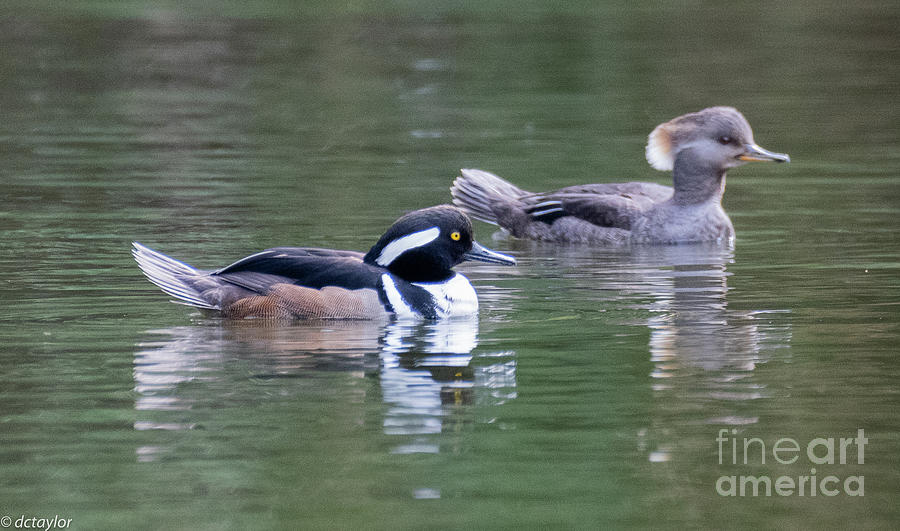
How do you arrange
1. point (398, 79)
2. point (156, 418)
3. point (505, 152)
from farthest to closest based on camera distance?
point (398, 79), point (505, 152), point (156, 418)

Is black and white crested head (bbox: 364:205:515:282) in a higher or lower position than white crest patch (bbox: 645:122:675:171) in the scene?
lower

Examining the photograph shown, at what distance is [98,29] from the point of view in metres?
32.8

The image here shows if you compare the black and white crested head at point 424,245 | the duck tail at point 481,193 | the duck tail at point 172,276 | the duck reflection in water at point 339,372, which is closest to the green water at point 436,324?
the duck reflection in water at point 339,372

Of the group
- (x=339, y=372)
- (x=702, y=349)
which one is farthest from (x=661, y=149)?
(x=339, y=372)

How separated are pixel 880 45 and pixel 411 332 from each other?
74.2 feet

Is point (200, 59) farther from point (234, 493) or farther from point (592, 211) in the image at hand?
point (234, 493)

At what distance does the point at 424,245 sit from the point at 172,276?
166 cm

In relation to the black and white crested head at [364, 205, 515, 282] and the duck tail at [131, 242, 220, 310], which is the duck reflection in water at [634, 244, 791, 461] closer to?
the black and white crested head at [364, 205, 515, 282]

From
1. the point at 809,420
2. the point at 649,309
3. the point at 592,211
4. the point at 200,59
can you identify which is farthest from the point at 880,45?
the point at 809,420

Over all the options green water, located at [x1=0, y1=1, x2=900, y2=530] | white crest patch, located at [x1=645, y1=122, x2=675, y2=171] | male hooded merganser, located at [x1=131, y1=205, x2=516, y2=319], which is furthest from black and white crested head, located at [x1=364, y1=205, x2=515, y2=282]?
white crest patch, located at [x1=645, y1=122, x2=675, y2=171]

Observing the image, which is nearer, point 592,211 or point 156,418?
point 156,418

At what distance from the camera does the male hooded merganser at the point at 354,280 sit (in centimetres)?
1059

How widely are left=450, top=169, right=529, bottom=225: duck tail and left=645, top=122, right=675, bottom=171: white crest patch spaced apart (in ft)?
3.98

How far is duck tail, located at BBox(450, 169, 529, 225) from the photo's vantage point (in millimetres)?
15637
